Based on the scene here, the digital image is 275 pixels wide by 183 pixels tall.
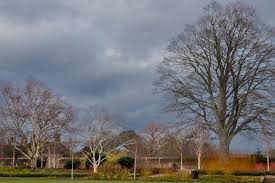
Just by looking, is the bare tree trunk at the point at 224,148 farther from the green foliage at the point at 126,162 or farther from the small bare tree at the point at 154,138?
the small bare tree at the point at 154,138

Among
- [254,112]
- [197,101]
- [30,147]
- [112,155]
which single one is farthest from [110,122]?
[254,112]

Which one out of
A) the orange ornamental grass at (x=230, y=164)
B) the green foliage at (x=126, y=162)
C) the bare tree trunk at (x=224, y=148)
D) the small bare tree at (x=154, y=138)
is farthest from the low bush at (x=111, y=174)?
the small bare tree at (x=154, y=138)

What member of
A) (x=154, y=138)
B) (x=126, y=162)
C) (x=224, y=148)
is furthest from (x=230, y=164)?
(x=154, y=138)

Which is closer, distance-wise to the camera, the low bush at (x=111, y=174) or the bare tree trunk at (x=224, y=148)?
the bare tree trunk at (x=224, y=148)

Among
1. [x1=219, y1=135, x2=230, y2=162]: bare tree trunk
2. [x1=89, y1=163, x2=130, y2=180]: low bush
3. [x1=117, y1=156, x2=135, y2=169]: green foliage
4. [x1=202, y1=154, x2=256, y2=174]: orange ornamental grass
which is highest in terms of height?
[x1=219, y1=135, x2=230, y2=162]: bare tree trunk

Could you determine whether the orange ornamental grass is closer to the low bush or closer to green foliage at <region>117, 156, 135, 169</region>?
the low bush

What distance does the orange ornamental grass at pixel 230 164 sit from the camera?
3669cm

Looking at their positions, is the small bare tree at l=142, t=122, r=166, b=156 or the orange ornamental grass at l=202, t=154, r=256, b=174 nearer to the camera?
the orange ornamental grass at l=202, t=154, r=256, b=174

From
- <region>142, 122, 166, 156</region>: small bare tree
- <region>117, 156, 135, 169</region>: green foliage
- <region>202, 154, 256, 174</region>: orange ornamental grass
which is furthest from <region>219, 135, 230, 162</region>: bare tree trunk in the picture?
<region>142, 122, 166, 156</region>: small bare tree

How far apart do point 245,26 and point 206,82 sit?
5872 mm

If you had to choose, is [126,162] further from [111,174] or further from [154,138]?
[154,138]

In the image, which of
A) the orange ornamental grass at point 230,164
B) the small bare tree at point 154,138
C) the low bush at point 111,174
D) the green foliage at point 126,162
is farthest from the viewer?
the small bare tree at point 154,138

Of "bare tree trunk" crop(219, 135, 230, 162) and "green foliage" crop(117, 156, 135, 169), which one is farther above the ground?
"bare tree trunk" crop(219, 135, 230, 162)

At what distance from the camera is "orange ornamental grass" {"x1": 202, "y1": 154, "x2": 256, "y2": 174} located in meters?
36.7
